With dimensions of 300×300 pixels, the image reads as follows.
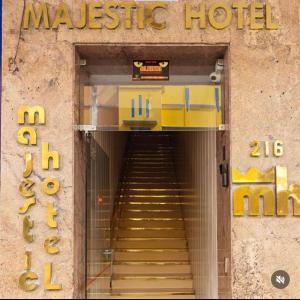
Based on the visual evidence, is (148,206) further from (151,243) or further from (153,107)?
(153,107)

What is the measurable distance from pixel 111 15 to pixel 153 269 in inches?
176

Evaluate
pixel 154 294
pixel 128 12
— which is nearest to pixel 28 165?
pixel 128 12

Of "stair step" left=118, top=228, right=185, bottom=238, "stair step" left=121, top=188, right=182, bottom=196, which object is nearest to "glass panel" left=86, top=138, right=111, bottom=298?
"stair step" left=118, top=228, right=185, bottom=238

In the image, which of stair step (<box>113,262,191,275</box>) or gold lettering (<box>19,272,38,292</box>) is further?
stair step (<box>113,262,191,275</box>)

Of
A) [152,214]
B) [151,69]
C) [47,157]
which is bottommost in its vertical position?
[152,214]

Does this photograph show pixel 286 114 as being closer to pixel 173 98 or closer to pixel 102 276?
pixel 173 98

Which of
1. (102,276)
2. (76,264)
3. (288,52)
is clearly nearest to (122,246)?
(102,276)

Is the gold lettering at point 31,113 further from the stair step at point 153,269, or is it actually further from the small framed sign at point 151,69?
the stair step at point 153,269

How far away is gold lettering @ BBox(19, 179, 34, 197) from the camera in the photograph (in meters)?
4.66

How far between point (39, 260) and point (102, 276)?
164cm

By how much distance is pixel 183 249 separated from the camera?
8789 mm

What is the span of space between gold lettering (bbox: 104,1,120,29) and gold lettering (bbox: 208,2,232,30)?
2.35ft

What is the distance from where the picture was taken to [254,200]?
466 centimetres

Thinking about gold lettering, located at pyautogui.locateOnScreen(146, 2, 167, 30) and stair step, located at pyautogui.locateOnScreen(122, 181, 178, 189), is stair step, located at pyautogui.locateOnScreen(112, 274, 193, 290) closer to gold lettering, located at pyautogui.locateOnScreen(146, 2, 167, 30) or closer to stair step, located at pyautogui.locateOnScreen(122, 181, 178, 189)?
stair step, located at pyautogui.locateOnScreen(122, 181, 178, 189)
